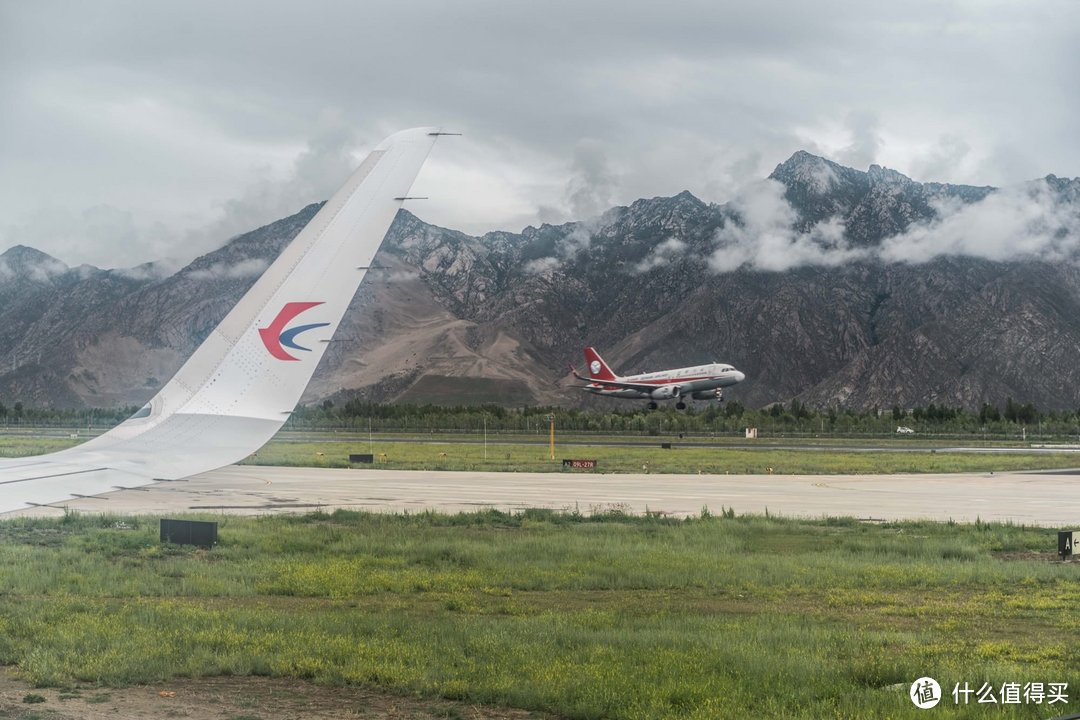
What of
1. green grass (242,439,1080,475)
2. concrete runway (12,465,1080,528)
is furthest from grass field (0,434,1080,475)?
concrete runway (12,465,1080,528)

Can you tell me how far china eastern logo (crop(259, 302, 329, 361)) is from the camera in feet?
38.7

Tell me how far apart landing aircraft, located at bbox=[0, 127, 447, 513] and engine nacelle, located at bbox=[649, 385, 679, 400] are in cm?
13488

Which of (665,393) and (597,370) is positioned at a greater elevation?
(597,370)

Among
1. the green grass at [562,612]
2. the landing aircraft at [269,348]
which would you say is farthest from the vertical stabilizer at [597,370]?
the landing aircraft at [269,348]

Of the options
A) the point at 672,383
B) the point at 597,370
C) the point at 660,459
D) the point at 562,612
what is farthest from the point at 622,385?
the point at 562,612

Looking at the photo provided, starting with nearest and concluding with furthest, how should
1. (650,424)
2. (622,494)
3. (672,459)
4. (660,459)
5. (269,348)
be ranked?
1. (269,348)
2. (622,494)
3. (660,459)
4. (672,459)
5. (650,424)

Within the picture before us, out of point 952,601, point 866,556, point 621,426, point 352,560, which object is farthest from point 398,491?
point 621,426

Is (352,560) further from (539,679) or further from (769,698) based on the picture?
(769,698)

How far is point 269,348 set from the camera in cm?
1182

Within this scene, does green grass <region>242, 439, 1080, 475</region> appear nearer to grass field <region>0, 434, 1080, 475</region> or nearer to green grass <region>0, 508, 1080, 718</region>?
grass field <region>0, 434, 1080, 475</region>

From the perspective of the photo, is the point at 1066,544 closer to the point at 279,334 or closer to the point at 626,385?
the point at 279,334

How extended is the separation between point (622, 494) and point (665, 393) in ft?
327

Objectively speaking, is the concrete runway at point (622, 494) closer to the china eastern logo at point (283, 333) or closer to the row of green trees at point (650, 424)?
the china eastern logo at point (283, 333)

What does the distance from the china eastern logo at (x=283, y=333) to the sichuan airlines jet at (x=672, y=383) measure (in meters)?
126
